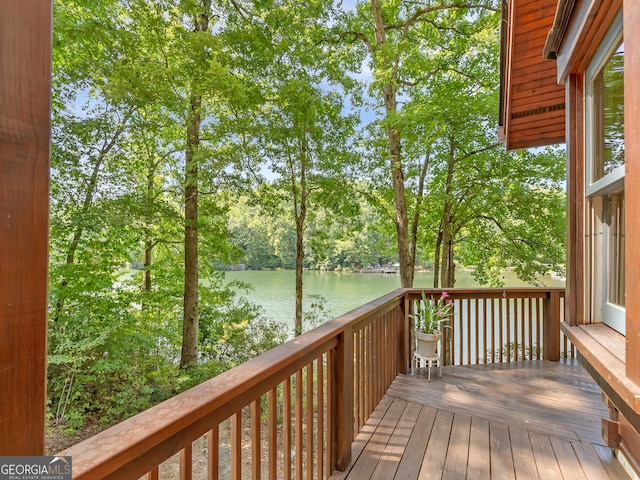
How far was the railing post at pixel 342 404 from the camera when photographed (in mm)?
1967

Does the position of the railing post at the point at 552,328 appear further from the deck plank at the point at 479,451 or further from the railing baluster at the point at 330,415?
the railing baluster at the point at 330,415

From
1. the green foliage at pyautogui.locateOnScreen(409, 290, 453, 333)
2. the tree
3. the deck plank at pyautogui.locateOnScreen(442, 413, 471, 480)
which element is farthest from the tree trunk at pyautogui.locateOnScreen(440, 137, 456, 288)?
the deck plank at pyautogui.locateOnScreen(442, 413, 471, 480)

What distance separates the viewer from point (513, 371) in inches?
141

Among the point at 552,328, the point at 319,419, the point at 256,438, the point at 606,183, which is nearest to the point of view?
the point at 256,438

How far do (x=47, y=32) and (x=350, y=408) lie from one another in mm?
2234

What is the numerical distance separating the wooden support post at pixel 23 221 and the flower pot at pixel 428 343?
3215mm

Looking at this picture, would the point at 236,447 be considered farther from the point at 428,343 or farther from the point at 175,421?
the point at 428,343

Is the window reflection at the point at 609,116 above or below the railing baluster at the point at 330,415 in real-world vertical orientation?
above

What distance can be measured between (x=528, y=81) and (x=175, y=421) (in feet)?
11.2

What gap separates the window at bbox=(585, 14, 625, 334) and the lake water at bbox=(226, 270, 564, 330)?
761 centimetres

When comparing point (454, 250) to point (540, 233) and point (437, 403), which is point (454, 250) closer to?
point (540, 233)

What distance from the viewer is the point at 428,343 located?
10.7ft

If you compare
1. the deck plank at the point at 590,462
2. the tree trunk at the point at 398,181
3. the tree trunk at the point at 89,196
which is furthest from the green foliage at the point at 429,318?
the tree trunk at the point at 89,196

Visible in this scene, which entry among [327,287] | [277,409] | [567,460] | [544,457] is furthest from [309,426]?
[327,287]
